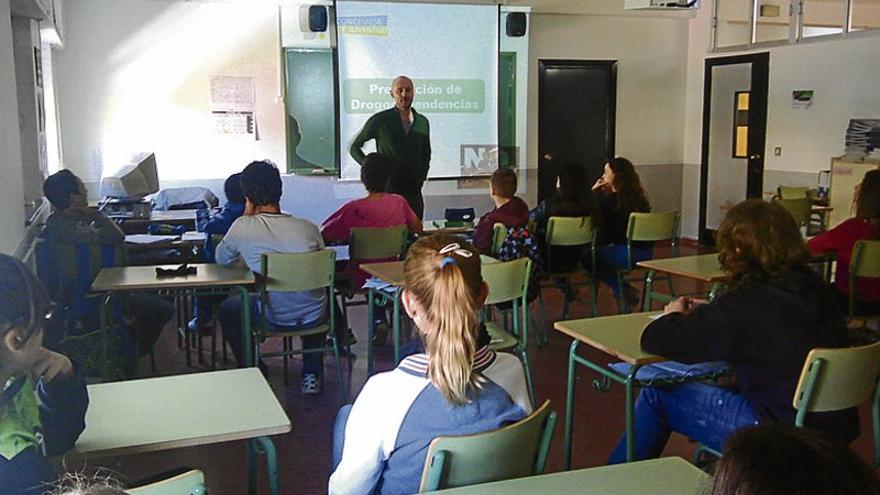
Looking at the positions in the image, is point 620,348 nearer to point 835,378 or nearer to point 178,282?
point 835,378

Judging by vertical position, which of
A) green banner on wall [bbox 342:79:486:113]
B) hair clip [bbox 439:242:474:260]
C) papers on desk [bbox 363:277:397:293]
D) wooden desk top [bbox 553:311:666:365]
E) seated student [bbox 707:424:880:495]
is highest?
green banner on wall [bbox 342:79:486:113]

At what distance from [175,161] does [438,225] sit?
2956 millimetres

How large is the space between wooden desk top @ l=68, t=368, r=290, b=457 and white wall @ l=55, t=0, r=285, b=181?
535cm

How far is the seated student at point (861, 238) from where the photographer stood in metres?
4.42

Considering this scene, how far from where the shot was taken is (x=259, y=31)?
7.45 metres

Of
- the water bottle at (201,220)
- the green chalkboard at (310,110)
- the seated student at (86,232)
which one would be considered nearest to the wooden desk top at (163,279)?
the seated student at (86,232)

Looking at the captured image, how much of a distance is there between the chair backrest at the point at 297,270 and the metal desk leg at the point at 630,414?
1.74 metres

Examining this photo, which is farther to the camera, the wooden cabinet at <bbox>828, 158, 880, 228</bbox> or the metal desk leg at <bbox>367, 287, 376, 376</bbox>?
the wooden cabinet at <bbox>828, 158, 880, 228</bbox>

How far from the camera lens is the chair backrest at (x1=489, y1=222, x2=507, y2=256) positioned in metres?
4.95

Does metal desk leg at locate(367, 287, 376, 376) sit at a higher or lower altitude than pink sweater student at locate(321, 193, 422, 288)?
lower

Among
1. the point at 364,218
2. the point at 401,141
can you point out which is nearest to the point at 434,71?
the point at 401,141

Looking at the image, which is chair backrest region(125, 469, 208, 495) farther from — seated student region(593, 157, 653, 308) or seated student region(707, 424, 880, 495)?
seated student region(593, 157, 653, 308)

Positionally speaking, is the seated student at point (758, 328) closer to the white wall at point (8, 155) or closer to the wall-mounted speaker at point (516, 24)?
the white wall at point (8, 155)

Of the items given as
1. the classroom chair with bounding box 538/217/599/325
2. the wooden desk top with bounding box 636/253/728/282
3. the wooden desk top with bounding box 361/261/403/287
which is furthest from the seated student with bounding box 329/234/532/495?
the classroom chair with bounding box 538/217/599/325
